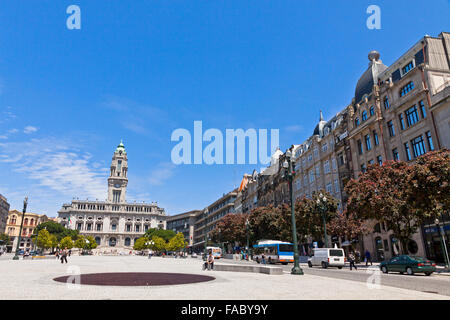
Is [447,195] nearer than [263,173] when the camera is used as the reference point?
Yes

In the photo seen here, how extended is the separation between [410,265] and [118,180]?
151956 millimetres

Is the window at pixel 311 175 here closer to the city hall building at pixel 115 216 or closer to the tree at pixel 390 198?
the tree at pixel 390 198

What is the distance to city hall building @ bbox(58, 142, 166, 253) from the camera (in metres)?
149

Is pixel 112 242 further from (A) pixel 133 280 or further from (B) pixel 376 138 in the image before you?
(A) pixel 133 280

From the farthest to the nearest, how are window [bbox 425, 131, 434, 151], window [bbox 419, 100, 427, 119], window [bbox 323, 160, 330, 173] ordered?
window [bbox 323, 160, 330, 173] < window [bbox 419, 100, 427, 119] < window [bbox 425, 131, 434, 151]

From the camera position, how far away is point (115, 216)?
154 m

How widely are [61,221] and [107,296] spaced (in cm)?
16181

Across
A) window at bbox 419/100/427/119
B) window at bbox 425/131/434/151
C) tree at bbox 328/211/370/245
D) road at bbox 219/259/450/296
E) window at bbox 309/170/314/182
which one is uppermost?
window at bbox 419/100/427/119

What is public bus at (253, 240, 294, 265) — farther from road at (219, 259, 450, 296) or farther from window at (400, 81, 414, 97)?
window at (400, 81, 414, 97)

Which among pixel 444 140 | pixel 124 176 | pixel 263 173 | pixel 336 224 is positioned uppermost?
pixel 124 176

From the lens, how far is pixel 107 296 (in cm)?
916

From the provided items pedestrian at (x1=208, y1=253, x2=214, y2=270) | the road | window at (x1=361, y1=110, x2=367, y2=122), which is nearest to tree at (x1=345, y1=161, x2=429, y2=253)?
the road
